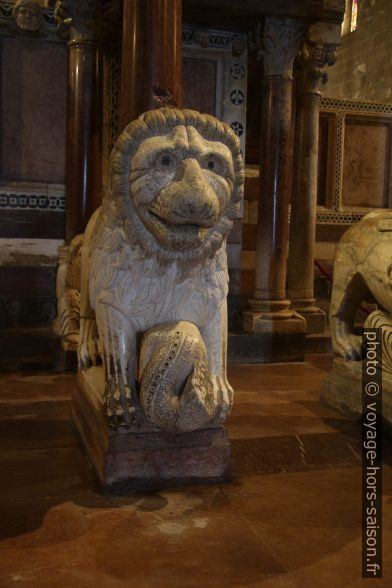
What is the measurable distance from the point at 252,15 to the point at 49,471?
14.9 feet

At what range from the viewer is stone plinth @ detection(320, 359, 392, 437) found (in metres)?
3.86

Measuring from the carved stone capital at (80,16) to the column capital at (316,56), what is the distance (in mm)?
2013

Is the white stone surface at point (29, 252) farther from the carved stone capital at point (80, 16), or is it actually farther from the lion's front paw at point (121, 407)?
the lion's front paw at point (121, 407)

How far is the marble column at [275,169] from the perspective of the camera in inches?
229

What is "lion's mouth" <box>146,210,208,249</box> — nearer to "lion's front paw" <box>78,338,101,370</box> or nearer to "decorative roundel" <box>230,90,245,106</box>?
"lion's front paw" <box>78,338,101,370</box>

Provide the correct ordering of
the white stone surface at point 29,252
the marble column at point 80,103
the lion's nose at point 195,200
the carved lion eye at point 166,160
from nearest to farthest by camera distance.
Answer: the lion's nose at point 195,200
the carved lion eye at point 166,160
the marble column at point 80,103
the white stone surface at point 29,252

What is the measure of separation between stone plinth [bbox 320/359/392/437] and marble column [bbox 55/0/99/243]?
267 cm

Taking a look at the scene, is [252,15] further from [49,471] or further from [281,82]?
[49,471]

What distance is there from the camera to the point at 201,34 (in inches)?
248

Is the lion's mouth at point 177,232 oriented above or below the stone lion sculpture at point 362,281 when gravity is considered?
above

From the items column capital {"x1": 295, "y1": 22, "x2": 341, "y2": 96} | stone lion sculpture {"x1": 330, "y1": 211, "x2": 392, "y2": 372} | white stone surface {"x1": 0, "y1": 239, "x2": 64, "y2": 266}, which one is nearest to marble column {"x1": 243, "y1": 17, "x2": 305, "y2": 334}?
column capital {"x1": 295, "y1": 22, "x2": 341, "y2": 96}

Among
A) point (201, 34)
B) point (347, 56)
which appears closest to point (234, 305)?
point (201, 34)

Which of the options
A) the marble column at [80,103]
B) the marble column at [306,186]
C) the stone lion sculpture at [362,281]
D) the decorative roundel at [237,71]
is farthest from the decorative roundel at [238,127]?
the stone lion sculpture at [362,281]

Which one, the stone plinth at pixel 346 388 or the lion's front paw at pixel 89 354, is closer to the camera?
the lion's front paw at pixel 89 354
